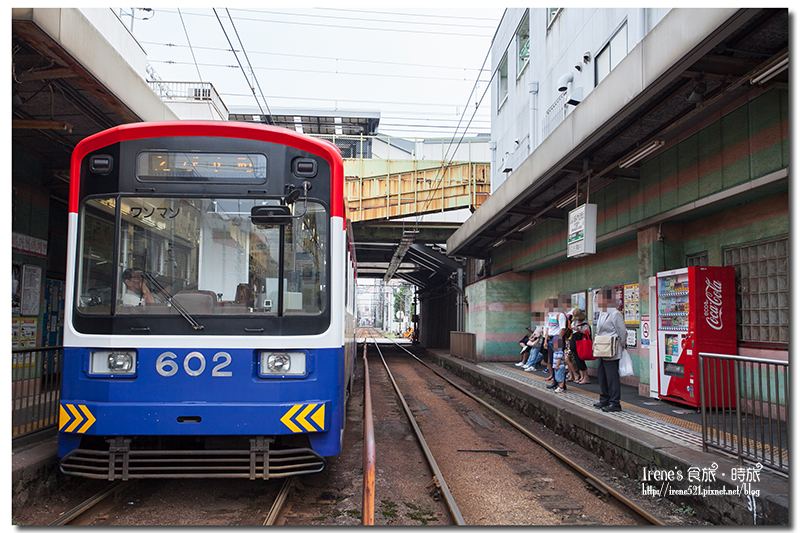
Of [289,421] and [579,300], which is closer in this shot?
[289,421]

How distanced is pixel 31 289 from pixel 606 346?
8.83 metres

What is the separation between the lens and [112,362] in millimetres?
4727

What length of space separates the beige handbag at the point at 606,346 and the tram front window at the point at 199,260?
473cm

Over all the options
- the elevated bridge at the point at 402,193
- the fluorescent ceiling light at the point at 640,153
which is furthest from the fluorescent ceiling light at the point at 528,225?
the elevated bridge at the point at 402,193

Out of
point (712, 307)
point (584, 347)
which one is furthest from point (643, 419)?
point (584, 347)

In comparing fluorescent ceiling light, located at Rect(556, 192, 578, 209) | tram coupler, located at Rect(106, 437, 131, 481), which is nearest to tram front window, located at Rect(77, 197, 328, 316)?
tram coupler, located at Rect(106, 437, 131, 481)

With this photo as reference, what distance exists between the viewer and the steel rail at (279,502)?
4.54 meters

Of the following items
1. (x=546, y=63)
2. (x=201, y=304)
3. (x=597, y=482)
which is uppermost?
(x=546, y=63)

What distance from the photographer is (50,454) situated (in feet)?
17.7

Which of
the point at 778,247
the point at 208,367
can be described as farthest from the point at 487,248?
the point at 208,367

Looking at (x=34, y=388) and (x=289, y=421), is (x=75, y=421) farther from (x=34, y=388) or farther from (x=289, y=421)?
(x=34, y=388)

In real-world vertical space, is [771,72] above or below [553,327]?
above

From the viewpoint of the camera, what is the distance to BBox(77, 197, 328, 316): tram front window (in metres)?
4.78

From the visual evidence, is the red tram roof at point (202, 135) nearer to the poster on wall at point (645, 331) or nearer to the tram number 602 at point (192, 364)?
the tram number 602 at point (192, 364)
